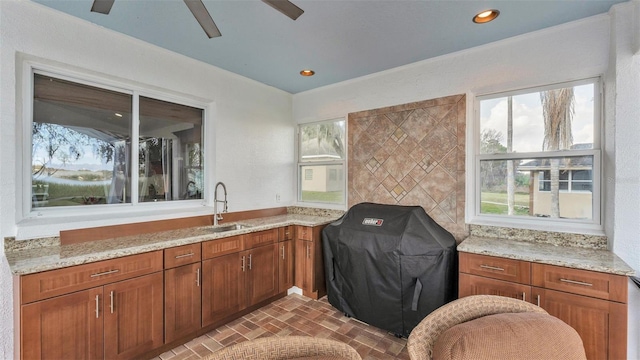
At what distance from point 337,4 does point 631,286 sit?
9.05 ft

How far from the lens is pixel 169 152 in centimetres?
280

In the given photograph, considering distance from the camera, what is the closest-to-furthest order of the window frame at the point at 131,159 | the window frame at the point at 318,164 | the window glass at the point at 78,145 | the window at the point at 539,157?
the window frame at the point at 131,159, the window glass at the point at 78,145, the window at the point at 539,157, the window frame at the point at 318,164

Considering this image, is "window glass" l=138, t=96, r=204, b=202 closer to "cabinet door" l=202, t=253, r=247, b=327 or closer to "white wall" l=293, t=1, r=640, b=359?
"cabinet door" l=202, t=253, r=247, b=327

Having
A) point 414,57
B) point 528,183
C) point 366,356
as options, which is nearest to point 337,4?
point 414,57

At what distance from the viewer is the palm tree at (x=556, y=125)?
224 centimetres

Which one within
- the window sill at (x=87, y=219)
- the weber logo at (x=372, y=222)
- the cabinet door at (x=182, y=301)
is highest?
the window sill at (x=87, y=219)

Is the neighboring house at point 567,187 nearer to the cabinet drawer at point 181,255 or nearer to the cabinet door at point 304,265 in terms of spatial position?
the cabinet door at point 304,265

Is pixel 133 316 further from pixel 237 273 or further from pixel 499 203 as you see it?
pixel 499 203

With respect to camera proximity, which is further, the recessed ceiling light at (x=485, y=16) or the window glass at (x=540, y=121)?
the window glass at (x=540, y=121)

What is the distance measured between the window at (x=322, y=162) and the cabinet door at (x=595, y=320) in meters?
2.24

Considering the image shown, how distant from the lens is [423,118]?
2861 millimetres

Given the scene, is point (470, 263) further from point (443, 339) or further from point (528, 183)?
point (443, 339)

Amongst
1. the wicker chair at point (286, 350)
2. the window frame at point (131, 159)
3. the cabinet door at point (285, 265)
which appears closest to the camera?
the wicker chair at point (286, 350)

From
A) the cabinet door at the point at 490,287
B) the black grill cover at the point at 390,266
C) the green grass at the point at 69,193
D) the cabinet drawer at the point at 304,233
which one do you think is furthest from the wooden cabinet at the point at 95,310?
the cabinet door at the point at 490,287
